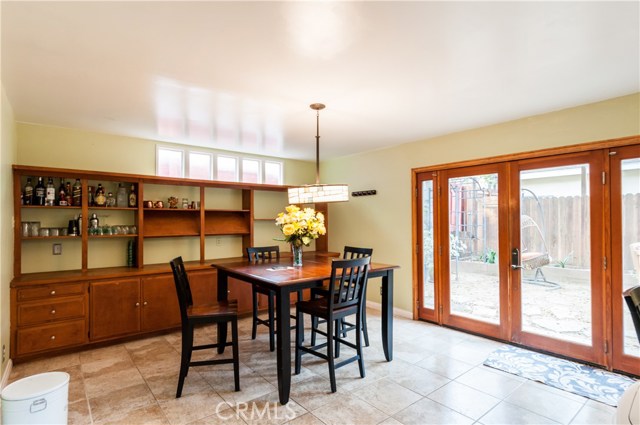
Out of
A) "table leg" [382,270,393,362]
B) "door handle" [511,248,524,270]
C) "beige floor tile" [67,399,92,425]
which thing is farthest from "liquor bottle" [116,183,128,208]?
"door handle" [511,248,524,270]

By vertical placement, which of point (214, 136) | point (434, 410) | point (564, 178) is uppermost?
point (214, 136)

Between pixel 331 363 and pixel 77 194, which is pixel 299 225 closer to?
pixel 331 363

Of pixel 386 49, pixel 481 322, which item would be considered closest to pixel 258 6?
pixel 386 49

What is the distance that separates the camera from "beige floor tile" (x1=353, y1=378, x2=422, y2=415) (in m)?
2.54

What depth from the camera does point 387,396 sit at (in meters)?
2.68

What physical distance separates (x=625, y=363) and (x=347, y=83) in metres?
3.59

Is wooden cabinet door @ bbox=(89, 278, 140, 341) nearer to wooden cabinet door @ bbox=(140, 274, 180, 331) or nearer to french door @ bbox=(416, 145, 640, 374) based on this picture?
wooden cabinet door @ bbox=(140, 274, 180, 331)

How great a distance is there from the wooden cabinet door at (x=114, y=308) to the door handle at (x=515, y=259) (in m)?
4.44

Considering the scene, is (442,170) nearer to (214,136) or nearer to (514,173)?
(514,173)

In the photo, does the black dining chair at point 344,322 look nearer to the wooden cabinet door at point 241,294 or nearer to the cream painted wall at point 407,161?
the cream painted wall at point 407,161

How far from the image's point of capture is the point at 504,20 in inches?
74.9

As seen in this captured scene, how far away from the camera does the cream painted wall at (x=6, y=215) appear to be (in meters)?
2.84

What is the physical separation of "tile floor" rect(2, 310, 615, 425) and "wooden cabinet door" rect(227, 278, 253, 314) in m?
1.11

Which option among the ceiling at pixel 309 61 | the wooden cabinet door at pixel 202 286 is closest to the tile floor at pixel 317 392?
the wooden cabinet door at pixel 202 286
